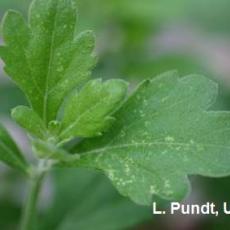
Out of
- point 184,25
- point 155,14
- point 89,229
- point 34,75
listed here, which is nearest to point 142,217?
point 89,229

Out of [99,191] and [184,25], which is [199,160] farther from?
[184,25]

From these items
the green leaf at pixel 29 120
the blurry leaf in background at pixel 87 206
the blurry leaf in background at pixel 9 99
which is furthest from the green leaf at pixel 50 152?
the blurry leaf in background at pixel 9 99

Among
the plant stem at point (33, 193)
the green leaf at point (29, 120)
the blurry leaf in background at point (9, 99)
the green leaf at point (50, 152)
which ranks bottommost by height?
the plant stem at point (33, 193)

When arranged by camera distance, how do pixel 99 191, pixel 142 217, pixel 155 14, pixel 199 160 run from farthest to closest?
pixel 155 14
pixel 99 191
pixel 142 217
pixel 199 160

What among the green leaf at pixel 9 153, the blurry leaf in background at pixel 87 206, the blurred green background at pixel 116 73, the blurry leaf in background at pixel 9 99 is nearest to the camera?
the green leaf at pixel 9 153

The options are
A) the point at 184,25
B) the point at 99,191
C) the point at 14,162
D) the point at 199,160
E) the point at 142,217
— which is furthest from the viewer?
the point at 184,25

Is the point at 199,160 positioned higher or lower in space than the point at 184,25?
lower

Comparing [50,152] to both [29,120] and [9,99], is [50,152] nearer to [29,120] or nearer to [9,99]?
[29,120]

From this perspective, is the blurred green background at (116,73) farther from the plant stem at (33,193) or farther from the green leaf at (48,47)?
the green leaf at (48,47)
